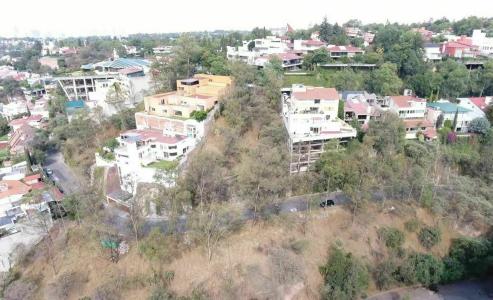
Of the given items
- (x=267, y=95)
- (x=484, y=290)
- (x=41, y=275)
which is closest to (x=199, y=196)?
(x=41, y=275)

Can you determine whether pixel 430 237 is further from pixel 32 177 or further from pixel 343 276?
pixel 32 177

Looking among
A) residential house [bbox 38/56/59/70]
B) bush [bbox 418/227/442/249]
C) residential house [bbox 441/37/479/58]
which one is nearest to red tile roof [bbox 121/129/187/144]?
bush [bbox 418/227/442/249]

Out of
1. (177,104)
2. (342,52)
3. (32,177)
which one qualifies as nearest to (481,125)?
(342,52)

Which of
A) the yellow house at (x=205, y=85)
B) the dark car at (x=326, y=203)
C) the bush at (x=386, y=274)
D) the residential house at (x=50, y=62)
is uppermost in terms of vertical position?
the residential house at (x=50, y=62)

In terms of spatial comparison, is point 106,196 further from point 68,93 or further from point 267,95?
point 68,93

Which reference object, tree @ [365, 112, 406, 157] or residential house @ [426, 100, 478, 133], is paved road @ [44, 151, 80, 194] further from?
residential house @ [426, 100, 478, 133]

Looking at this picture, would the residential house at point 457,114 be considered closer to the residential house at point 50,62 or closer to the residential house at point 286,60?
the residential house at point 286,60

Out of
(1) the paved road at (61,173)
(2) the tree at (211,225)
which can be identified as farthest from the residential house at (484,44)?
(1) the paved road at (61,173)
